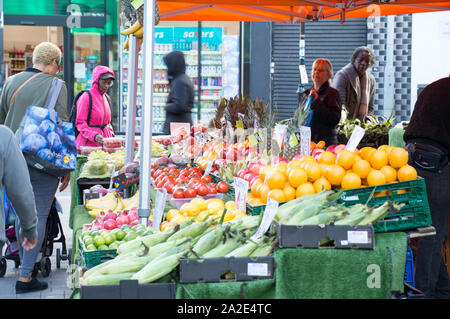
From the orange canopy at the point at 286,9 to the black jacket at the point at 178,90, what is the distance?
614 mm

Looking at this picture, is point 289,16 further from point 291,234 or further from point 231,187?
Result: point 291,234

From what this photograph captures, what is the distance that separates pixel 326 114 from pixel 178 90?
2.67 meters

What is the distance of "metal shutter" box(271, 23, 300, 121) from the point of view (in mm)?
12844

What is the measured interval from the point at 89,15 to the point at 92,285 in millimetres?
10852

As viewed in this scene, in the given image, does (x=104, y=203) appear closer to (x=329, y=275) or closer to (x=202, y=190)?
(x=202, y=190)

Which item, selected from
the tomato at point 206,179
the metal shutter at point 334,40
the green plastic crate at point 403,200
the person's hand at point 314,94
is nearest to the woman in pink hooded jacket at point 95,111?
the person's hand at point 314,94

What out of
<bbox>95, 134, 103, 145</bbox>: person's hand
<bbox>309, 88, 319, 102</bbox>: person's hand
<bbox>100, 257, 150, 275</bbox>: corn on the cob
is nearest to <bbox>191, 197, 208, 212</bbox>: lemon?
<bbox>100, 257, 150, 275</bbox>: corn on the cob

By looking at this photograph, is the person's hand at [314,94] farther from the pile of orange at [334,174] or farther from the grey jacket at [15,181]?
the grey jacket at [15,181]

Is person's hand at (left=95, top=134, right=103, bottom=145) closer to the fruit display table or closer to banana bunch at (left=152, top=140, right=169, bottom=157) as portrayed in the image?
banana bunch at (left=152, top=140, right=169, bottom=157)

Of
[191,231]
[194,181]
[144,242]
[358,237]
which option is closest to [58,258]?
[194,181]

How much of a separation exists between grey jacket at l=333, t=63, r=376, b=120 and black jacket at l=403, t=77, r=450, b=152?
4.08m

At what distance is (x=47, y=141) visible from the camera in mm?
5469

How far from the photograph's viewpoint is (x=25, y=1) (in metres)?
12.8
